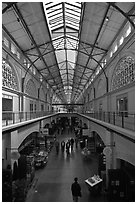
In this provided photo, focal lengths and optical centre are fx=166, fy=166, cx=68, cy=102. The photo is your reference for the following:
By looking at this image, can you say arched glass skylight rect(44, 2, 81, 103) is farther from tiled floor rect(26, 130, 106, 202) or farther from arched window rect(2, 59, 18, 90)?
tiled floor rect(26, 130, 106, 202)

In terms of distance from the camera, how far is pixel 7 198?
8898 millimetres

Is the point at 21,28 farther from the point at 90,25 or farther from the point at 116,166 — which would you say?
the point at 116,166

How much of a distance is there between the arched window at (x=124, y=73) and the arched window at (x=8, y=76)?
338 inches

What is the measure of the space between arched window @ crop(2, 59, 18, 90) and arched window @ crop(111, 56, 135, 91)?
8.59m

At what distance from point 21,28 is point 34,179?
11.7m

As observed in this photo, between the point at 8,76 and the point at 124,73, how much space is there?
348 inches

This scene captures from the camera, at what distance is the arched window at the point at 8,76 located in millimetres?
12273

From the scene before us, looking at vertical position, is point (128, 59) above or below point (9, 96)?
above

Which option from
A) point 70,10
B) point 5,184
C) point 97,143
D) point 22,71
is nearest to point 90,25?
point 70,10

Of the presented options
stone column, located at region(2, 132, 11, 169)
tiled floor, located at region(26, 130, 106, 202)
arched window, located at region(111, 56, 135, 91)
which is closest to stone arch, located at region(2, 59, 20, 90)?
stone column, located at region(2, 132, 11, 169)

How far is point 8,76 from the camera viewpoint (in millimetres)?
13242

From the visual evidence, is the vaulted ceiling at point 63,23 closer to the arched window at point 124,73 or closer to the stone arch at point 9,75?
the stone arch at point 9,75

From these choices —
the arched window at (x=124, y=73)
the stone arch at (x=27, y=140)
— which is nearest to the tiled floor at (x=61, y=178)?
the stone arch at (x=27, y=140)

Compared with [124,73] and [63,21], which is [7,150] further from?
[63,21]
